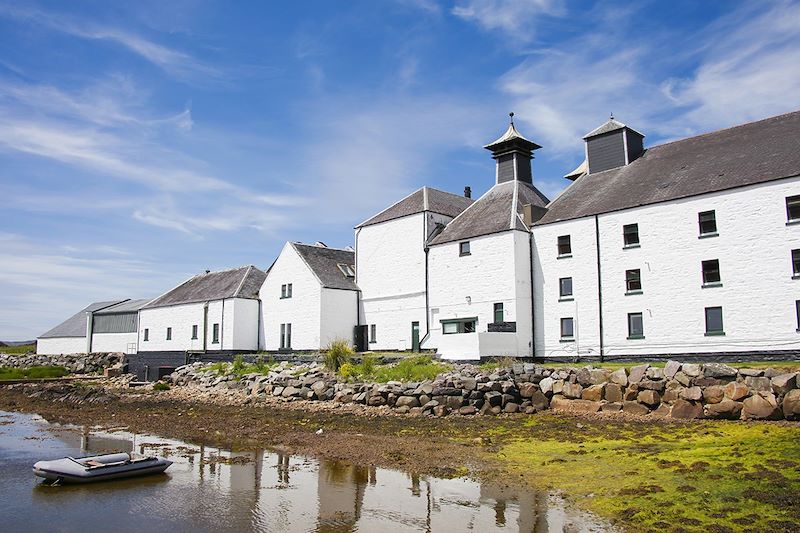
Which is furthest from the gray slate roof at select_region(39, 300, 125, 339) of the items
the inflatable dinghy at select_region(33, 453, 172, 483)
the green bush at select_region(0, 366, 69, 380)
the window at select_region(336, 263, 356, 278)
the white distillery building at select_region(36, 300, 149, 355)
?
the inflatable dinghy at select_region(33, 453, 172, 483)

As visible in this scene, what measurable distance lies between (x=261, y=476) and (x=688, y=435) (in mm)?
11803

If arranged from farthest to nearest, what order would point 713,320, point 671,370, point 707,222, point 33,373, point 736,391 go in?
point 33,373
point 707,222
point 713,320
point 671,370
point 736,391

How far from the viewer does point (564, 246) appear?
3444cm

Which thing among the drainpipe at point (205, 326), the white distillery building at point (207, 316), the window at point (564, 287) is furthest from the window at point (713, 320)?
the drainpipe at point (205, 326)

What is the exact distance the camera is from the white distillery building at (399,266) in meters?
41.0

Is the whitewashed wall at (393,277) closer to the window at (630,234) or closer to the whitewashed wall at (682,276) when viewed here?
the whitewashed wall at (682,276)

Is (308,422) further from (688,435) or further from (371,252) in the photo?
(371,252)

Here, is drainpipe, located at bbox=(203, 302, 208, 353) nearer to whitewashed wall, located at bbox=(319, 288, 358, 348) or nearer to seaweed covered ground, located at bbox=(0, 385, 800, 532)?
whitewashed wall, located at bbox=(319, 288, 358, 348)

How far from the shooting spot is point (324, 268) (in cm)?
4622

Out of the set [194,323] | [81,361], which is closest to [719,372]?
[194,323]

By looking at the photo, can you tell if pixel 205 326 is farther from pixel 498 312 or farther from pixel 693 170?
pixel 693 170

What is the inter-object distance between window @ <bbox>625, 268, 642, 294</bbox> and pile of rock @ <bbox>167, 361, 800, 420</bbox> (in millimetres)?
7484

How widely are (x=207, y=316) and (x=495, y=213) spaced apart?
2613 centimetres

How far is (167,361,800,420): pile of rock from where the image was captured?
20.0m
